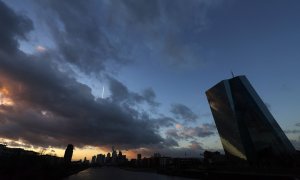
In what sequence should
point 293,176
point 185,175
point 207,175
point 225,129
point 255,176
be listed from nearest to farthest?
point 293,176, point 255,176, point 207,175, point 225,129, point 185,175

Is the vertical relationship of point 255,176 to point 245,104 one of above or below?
below

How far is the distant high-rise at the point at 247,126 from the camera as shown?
363ft

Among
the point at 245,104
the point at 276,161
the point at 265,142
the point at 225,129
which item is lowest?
the point at 276,161

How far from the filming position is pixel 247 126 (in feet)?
388

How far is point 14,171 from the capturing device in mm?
89688

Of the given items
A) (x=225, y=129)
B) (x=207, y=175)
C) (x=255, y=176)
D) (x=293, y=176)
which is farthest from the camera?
(x=225, y=129)

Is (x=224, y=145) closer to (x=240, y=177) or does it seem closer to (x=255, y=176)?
(x=240, y=177)

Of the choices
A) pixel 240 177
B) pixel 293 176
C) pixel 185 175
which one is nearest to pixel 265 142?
pixel 240 177

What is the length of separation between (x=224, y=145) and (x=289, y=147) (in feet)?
109

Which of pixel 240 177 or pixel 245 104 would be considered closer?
pixel 240 177

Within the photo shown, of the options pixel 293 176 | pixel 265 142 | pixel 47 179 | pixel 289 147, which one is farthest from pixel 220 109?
pixel 47 179

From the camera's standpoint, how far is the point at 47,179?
107438 mm

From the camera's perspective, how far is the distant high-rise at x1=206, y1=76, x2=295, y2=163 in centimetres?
11050

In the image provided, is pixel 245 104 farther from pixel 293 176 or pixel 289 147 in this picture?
pixel 293 176
